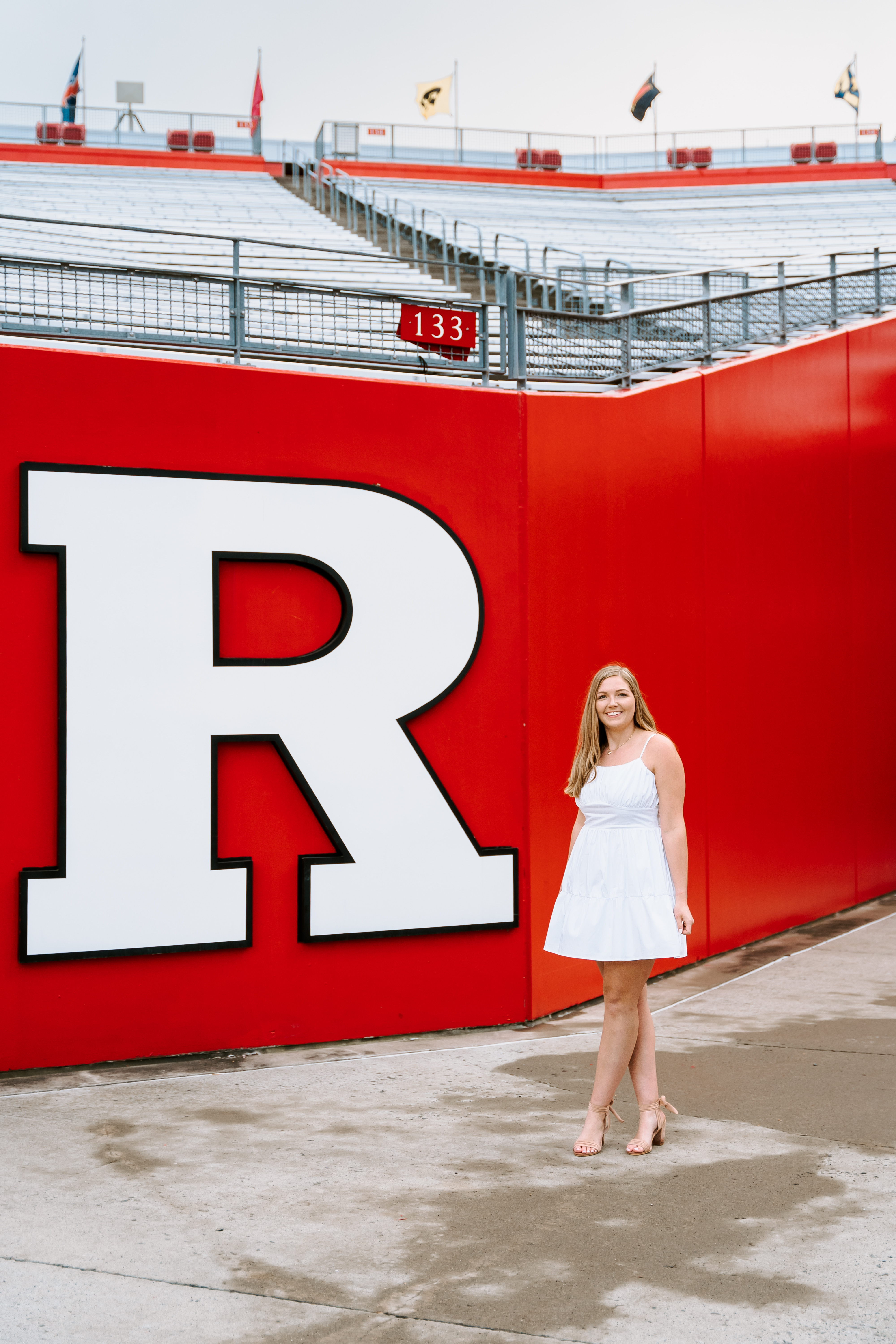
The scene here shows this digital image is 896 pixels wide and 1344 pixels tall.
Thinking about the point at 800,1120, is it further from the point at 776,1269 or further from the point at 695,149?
the point at 695,149

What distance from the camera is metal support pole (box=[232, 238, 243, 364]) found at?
6566 mm

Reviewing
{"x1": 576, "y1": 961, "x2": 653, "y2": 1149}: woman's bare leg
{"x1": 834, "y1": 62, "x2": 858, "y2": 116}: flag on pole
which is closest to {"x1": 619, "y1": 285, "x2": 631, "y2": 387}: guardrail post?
{"x1": 576, "y1": 961, "x2": 653, "y2": 1149}: woman's bare leg

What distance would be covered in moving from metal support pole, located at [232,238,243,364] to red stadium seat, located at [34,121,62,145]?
23388 mm

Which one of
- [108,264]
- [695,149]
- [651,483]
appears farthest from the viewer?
[695,149]

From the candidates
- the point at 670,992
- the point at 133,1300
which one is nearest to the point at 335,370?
the point at 670,992

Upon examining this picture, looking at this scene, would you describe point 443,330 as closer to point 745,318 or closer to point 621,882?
point 745,318

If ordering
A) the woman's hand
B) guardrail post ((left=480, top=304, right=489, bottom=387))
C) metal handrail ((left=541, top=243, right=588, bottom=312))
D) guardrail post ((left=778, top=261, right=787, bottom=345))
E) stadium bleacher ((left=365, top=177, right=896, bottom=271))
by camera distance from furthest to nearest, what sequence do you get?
A: stadium bleacher ((left=365, top=177, right=896, bottom=271)) < metal handrail ((left=541, top=243, right=588, bottom=312)) < guardrail post ((left=778, top=261, right=787, bottom=345)) < guardrail post ((left=480, top=304, right=489, bottom=387)) < the woman's hand

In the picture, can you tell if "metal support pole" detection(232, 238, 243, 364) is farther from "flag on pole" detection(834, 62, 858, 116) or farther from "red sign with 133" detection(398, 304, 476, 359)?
"flag on pole" detection(834, 62, 858, 116)

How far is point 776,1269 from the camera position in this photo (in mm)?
3580

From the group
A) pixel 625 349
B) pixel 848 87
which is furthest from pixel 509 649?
pixel 848 87

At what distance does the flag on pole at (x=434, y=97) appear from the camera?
33.3 metres

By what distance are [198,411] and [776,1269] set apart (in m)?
4.46

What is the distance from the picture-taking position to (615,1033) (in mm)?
4594

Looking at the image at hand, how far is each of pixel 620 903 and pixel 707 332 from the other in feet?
18.4
